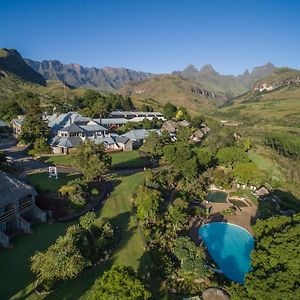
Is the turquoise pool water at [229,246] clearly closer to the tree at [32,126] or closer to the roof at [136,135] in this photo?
the roof at [136,135]

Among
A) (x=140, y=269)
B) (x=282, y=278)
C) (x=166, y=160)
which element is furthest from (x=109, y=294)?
(x=166, y=160)

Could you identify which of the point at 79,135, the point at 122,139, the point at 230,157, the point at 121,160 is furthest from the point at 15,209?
the point at 122,139

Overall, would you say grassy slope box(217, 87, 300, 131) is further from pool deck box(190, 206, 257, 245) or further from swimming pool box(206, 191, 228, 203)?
pool deck box(190, 206, 257, 245)

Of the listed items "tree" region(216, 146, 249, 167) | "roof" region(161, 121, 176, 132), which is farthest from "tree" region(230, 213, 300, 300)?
"roof" region(161, 121, 176, 132)

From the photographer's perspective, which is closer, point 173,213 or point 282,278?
point 282,278

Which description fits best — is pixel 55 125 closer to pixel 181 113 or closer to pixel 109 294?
pixel 181 113

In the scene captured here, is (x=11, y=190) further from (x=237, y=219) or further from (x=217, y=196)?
(x=217, y=196)
